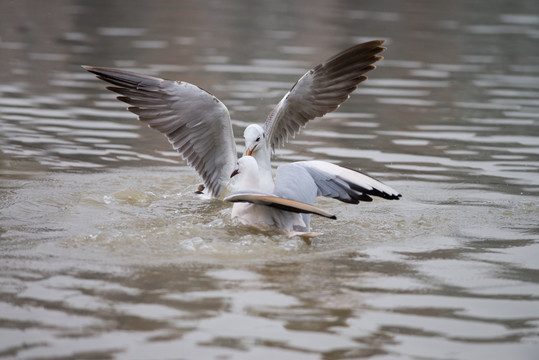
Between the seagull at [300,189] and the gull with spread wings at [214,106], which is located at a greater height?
the gull with spread wings at [214,106]

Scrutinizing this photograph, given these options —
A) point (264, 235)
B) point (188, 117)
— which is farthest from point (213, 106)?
point (264, 235)

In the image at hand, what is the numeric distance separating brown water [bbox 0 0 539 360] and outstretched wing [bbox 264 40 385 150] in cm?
93

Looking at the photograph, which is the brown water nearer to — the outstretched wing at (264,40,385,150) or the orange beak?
the orange beak

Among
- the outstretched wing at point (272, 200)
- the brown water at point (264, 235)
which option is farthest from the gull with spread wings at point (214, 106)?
the outstretched wing at point (272, 200)

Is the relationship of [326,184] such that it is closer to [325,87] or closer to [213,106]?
[213,106]

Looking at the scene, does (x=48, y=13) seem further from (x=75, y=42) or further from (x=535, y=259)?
(x=535, y=259)

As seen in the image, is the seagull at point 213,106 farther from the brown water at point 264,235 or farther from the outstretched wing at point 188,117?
the brown water at point 264,235

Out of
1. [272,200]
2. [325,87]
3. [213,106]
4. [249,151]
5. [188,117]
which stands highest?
[325,87]

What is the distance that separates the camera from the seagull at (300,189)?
622 cm

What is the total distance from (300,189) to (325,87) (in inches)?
72.2

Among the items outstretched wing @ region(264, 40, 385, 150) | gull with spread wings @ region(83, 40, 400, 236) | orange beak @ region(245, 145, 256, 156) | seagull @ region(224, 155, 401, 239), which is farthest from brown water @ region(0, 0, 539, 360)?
outstretched wing @ region(264, 40, 385, 150)

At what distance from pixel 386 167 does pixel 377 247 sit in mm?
2716

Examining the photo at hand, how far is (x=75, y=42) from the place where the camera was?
51.9 feet

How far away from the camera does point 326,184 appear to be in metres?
6.44
